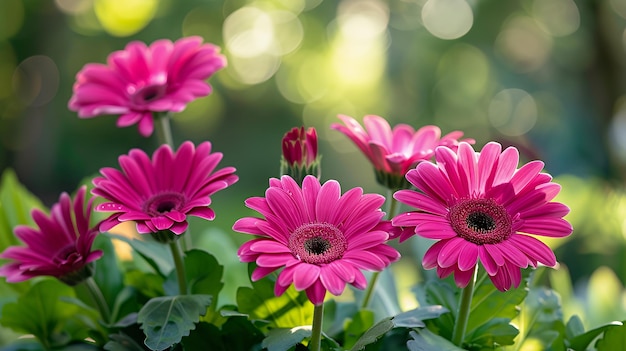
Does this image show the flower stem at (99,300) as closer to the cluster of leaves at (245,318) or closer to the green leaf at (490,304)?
the cluster of leaves at (245,318)

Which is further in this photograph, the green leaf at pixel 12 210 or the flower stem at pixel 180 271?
the green leaf at pixel 12 210

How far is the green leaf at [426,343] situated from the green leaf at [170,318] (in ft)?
0.34

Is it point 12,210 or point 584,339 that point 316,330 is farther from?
point 12,210

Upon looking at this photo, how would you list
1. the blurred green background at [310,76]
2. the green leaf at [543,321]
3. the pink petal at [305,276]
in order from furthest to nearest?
the blurred green background at [310,76], the green leaf at [543,321], the pink petal at [305,276]

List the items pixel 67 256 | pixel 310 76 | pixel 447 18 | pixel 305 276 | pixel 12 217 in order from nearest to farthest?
pixel 305 276 < pixel 67 256 < pixel 12 217 < pixel 447 18 < pixel 310 76

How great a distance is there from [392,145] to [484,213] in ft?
0.34

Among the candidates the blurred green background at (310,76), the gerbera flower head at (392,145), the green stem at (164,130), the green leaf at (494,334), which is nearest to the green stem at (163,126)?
the green stem at (164,130)

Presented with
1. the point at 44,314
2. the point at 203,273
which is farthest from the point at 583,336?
the point at 44,314

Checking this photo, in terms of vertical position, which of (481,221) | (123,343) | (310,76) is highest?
(310,76)

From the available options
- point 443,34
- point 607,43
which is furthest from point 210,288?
point 443,34

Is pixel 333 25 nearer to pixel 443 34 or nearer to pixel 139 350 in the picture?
pixel 443 34

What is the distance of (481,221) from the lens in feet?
1.02

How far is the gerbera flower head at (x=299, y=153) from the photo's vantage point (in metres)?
0.36

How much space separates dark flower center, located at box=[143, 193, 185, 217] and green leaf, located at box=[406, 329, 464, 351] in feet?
0.44
